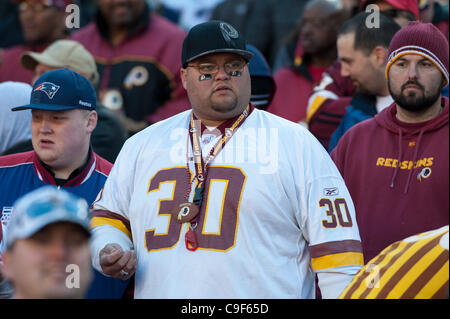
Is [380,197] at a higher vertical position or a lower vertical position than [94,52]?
lower

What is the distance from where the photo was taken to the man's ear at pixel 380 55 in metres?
6.33

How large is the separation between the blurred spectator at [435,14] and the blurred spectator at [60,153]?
296 centimetres

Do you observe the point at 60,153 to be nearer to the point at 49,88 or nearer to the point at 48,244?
the point at 49,88

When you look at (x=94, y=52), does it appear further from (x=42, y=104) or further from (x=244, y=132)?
(x=244, y=132)

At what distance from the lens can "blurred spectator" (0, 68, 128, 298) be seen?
534cm

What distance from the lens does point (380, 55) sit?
6.35m

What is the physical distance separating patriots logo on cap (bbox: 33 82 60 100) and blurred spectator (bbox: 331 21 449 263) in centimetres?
169

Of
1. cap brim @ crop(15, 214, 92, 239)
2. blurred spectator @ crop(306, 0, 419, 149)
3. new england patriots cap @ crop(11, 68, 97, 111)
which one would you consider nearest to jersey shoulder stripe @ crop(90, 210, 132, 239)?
new england patriots cap @ crop(11, 68, 97, 111)

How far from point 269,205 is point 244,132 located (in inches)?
18.0

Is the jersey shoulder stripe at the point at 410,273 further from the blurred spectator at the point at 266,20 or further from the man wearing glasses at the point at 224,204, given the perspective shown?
the blurred spectator at the point at 266,20

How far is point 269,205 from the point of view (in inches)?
176

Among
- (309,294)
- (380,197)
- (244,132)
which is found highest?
(244,132)
